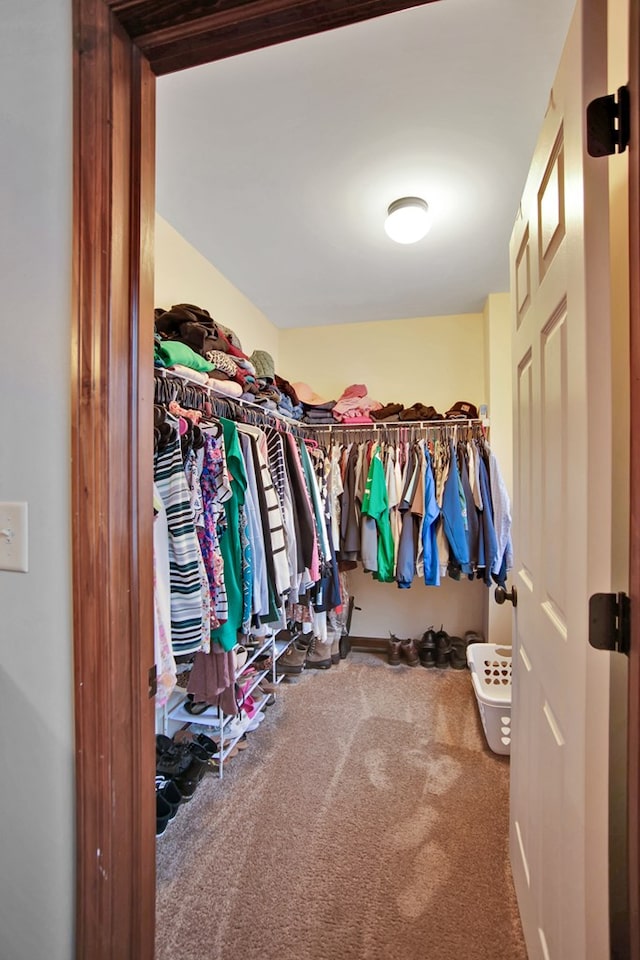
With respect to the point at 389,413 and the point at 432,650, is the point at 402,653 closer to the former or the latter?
the point at 432,650

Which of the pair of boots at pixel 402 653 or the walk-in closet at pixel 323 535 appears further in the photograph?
the pair of boots at pixel 402 653

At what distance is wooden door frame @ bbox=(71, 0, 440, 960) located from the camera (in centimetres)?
63

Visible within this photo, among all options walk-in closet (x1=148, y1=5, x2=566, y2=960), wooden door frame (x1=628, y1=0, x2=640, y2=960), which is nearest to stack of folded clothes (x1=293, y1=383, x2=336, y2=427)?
walk-in closet (x1=148, y1=5, x2=566, y2=960)

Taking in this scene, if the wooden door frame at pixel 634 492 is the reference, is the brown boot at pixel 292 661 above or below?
below

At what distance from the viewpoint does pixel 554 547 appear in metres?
0.85

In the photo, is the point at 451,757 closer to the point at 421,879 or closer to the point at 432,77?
the point at 421,879

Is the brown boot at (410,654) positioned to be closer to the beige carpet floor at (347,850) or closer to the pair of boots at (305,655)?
the pair of boots at (305,655)

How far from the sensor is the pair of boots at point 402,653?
285 cm

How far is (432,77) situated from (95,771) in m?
1.97

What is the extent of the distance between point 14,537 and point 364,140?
1.73 m

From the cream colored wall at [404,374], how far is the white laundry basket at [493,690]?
57 centimetres

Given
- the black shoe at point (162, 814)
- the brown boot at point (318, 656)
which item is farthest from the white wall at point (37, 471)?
the brown boot at point (318, 656)

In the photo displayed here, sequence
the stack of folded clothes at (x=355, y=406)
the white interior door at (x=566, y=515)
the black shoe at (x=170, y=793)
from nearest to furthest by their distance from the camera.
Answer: the white interior door at (x=566, y=515)
the black shoe at (x=170, y=793)
the stack of folded clothes at (x=355, y=406)

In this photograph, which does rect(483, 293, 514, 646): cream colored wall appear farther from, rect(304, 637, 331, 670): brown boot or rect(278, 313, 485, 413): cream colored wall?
rect(304, 637, 331, 670): brown boot
